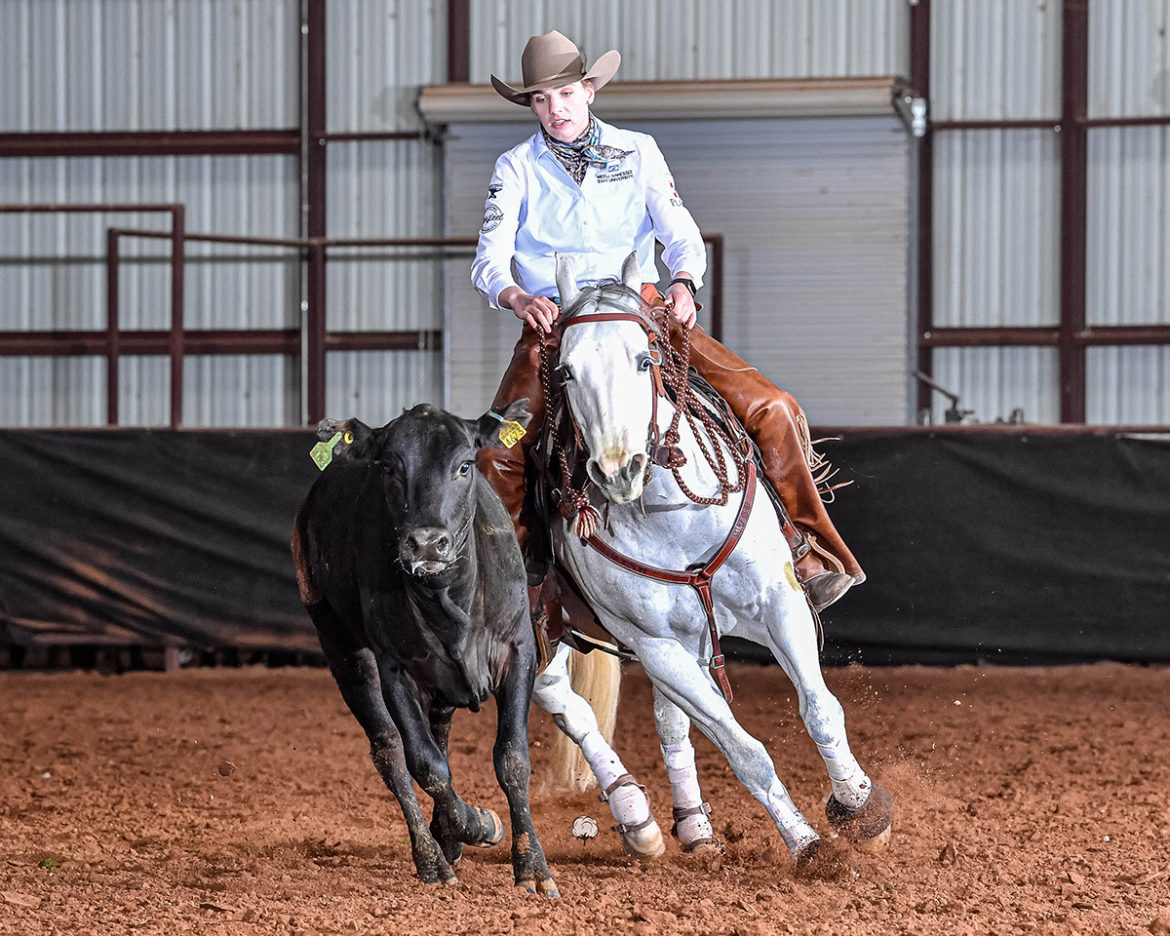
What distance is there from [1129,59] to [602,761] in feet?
32.8

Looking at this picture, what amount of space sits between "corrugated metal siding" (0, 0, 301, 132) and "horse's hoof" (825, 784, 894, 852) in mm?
10518

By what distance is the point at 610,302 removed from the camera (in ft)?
14.0

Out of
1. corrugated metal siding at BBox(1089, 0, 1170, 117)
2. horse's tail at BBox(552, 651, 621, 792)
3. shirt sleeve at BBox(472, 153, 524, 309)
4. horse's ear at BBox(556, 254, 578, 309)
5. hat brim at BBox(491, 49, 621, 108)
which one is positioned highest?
corrugated metal siding at BBox(1089, 0, 1170, 117)

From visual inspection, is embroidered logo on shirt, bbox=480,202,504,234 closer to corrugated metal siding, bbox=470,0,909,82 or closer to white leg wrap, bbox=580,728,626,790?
Result: white leg wrap, bbox=580,728,626,790

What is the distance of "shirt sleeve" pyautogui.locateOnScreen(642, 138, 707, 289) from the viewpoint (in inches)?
195

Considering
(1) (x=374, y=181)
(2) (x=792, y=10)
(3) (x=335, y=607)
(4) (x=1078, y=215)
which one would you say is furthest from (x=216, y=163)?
(3) (x=335, y=607)

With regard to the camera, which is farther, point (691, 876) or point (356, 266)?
point (356, 266)

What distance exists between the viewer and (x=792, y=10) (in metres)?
13.3

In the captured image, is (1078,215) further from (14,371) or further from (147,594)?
(14,371)

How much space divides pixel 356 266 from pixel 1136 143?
6677 millimetres

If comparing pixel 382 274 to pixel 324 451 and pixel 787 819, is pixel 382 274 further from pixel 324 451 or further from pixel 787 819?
pixel 787 819

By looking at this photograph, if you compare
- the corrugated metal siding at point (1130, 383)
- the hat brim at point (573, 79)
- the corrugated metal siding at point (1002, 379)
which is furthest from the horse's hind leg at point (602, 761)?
the corrugated metal siding at point (1130, 383)

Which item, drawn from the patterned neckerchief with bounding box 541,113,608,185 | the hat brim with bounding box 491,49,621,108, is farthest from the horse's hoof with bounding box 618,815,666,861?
the hat brim with bounding box 491,49,621,108

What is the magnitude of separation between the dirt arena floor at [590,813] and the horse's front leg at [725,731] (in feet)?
0.41
